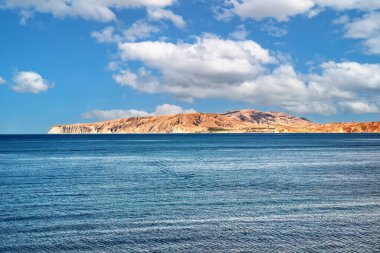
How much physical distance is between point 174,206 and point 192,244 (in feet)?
42.4

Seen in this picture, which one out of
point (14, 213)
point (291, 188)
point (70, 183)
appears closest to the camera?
point (14, 213)

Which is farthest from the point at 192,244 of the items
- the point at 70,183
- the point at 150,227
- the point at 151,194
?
the point at 70,183

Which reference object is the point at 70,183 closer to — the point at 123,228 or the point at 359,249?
the point at 123,228

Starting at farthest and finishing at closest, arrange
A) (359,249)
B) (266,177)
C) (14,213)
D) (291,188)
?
(266,177), (291,188), (14,213), (359,249)

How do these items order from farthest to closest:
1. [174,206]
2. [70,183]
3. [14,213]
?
[70,183], [174,206], [14,213]

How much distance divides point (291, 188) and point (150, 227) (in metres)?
24.6

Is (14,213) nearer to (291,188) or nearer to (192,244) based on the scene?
(192,244)

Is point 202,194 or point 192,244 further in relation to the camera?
point 202,194

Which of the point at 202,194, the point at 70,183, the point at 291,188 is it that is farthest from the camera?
the point at 70,183

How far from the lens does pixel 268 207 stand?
39438 millimetres

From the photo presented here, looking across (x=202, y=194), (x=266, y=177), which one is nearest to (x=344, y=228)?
(x=202, y=194)

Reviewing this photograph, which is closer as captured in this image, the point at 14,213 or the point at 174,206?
the point at 14,213

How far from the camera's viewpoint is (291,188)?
5203 centimetres

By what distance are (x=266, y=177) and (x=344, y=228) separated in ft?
106
